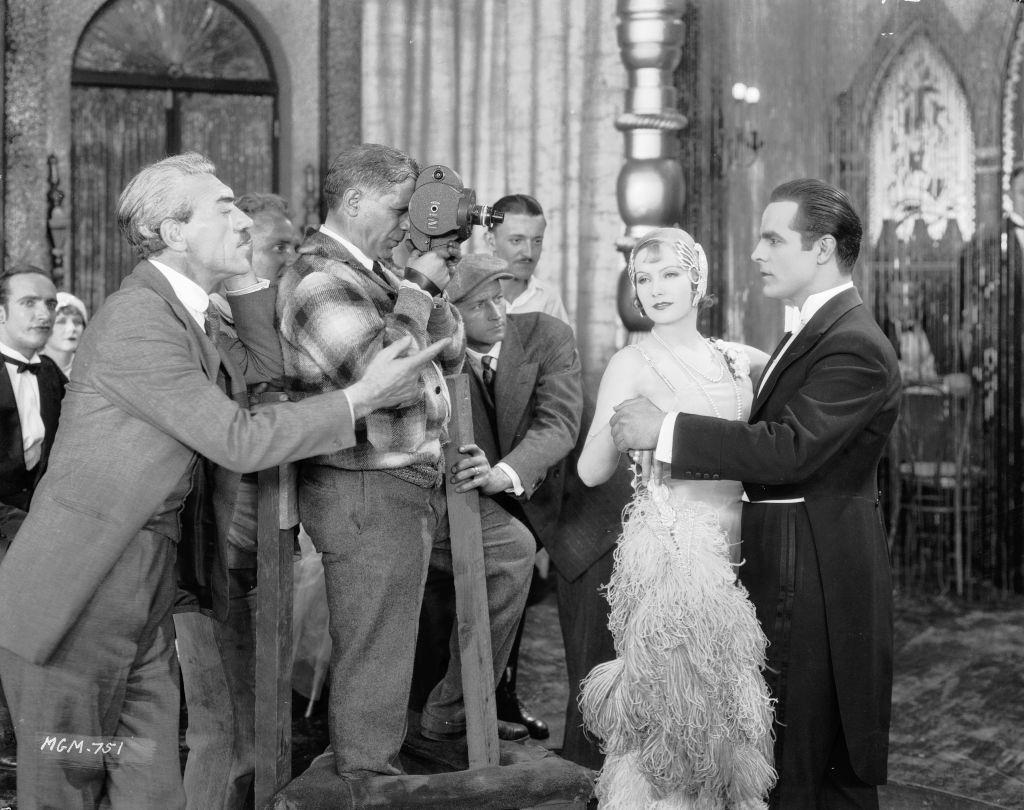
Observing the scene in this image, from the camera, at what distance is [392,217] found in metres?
3.03

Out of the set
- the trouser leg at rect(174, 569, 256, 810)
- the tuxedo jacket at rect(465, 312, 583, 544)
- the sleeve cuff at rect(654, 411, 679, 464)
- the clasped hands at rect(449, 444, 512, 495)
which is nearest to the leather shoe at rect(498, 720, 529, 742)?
the tuxedo jacket at rect(465, 312, 583, 544)

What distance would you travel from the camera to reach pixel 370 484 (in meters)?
2.97

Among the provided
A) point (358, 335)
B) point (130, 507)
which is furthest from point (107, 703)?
point (358, 335)

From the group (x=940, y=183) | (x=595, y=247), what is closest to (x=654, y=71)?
(x=595, y=247)

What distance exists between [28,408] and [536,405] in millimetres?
1640

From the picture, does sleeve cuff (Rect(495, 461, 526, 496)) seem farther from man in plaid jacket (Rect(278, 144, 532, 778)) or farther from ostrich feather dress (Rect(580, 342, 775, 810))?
ostrich feather dress (Rect(580, 342, 775, 810))

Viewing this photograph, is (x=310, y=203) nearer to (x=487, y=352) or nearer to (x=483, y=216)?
(x=487, y=352)

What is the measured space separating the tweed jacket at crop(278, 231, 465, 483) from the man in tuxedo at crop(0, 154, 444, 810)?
0.19 metres

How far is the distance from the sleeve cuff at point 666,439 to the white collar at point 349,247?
0.79 metres

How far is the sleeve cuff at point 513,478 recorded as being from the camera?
139 inches

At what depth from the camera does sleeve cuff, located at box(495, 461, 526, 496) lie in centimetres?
354

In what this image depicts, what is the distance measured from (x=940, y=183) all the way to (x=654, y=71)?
172cm

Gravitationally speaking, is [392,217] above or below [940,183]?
below

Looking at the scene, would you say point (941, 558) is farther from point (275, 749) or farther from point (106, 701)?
point (106, 701)
